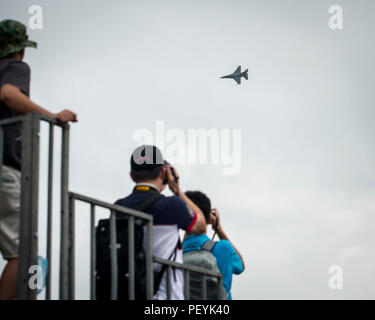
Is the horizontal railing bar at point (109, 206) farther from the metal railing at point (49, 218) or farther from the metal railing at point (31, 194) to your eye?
the metal railing at point (31, 194)

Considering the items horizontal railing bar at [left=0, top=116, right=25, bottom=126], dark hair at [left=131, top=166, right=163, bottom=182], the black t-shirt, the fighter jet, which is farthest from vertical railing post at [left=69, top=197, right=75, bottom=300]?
the fighter jet

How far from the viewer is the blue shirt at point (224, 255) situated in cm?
639

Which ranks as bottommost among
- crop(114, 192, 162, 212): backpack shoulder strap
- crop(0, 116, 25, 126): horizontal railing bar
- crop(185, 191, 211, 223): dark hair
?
crop(114, 192, 162, 212): backpack shoulder strap

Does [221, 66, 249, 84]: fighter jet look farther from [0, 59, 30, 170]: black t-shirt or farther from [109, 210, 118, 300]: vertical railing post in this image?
[109, 210, 118, 300]: vertical railing post

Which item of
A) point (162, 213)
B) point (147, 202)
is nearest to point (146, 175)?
point (147, 202)

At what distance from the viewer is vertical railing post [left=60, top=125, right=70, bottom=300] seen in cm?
443

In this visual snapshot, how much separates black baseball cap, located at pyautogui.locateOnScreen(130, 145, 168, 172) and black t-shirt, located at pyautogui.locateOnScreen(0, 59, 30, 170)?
49.7 inches

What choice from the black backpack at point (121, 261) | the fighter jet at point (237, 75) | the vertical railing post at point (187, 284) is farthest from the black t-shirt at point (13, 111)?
the fighter jet at point (237, 75)

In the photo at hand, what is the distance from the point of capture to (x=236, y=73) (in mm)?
52375

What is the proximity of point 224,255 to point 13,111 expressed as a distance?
8.74 feet

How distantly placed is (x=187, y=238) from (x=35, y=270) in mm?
2485

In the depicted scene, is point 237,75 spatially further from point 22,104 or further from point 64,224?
point 64,224
